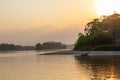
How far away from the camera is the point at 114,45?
356ft

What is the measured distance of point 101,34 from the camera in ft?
388

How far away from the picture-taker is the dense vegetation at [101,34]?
11836 cm

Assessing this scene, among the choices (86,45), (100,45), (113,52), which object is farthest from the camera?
(86,45)

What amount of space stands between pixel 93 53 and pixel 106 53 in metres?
4.02

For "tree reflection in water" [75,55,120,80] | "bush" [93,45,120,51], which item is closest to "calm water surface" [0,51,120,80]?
"tree reflection in water" [75,55,120,80]

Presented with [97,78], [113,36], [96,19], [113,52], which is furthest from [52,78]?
[96,19]

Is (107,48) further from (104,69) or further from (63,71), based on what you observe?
(63,71)

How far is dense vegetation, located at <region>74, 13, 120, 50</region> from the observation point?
118356mm

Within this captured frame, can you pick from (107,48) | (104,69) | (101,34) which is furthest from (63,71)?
(101,34)

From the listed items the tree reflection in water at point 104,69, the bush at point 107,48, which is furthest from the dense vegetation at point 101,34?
the tree reflection in water at point 104,69

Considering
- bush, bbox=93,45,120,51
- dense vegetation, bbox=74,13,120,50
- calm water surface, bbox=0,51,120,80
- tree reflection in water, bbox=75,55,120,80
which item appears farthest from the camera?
dense vegetation, bbox=74,13,120,50

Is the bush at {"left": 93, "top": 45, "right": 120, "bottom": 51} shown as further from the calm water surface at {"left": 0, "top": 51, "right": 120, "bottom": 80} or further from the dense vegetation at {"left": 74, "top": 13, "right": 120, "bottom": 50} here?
the calm water surface at {"left": 0, "top": 51, "right": 120, "bottom": 80}

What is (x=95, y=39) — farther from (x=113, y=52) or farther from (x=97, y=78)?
(x=97, y=78)

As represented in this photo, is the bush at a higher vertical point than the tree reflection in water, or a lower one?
higher
